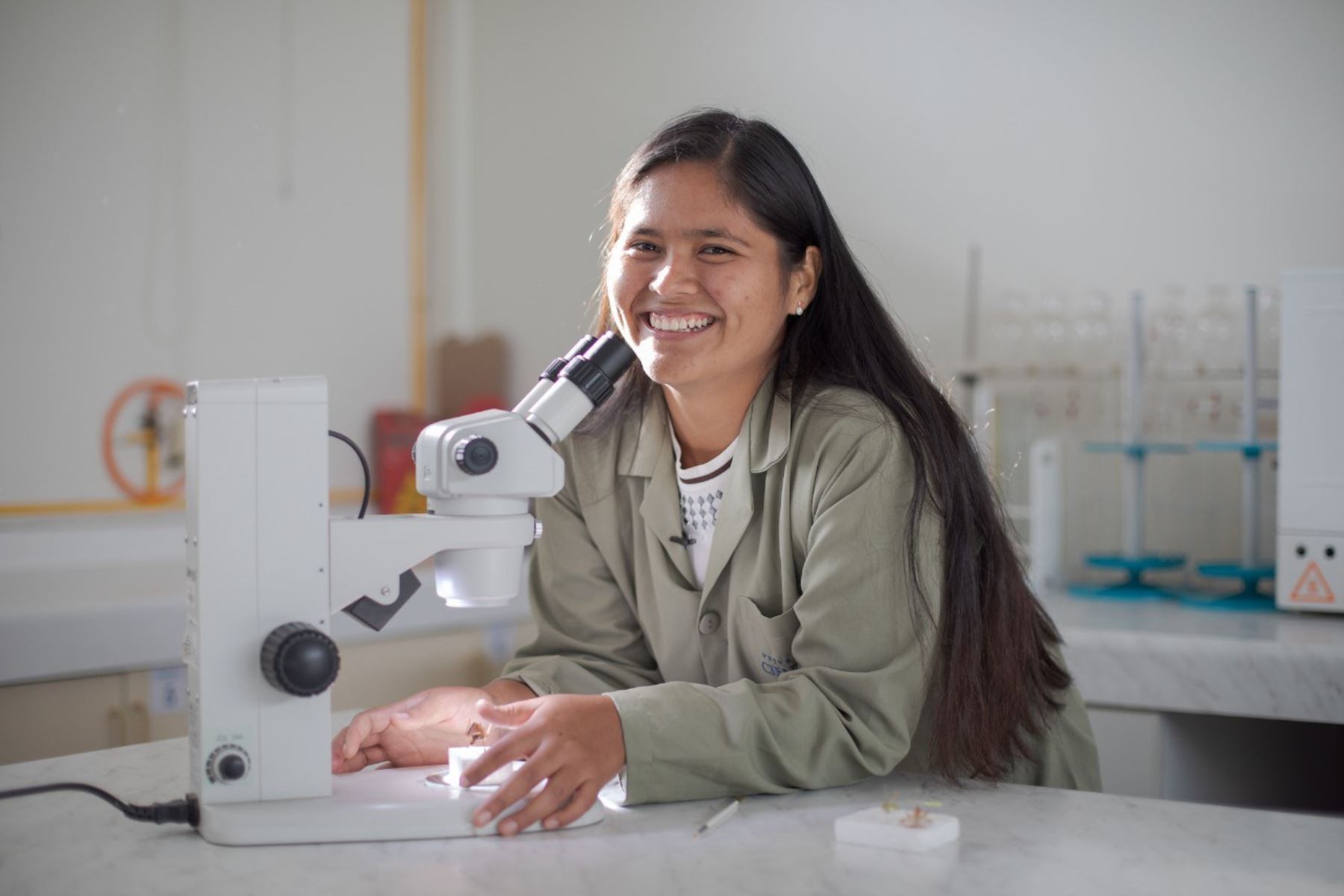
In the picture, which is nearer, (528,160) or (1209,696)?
(1209,696)

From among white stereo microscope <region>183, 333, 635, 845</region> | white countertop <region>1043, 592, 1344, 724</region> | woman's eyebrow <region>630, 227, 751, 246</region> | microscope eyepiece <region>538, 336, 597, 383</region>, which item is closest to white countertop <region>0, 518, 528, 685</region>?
white stereo microscope <region>183, 333, 635, 845</region>

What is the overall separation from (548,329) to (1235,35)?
1748 millimetres

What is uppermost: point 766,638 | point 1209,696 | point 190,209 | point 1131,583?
point 190,209

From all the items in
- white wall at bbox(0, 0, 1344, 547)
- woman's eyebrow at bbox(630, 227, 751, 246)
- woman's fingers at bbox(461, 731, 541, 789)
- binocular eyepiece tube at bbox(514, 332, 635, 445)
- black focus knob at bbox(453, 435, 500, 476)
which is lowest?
woman's fingers at bbox(461, 731, 541, 789)

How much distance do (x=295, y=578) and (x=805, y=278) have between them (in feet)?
2.30

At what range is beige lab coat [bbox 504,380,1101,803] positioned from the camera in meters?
1.07

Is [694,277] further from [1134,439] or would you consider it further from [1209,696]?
[1134,439]

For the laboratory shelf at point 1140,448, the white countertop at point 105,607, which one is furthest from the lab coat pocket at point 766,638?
the laboratory shelf at point 1140,448

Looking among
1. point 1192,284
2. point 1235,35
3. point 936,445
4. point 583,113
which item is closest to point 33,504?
point 583,113

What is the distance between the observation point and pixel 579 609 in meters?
1.46

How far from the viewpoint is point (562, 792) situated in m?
0.97

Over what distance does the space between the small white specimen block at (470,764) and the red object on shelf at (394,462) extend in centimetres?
196

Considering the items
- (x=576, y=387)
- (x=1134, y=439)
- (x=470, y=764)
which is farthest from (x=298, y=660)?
(x=1134, y=439)

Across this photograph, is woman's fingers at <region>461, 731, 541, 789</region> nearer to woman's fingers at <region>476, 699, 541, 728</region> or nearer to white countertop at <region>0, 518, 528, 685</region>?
woman's fingers at <region>476, 699, 541, 728</region>
